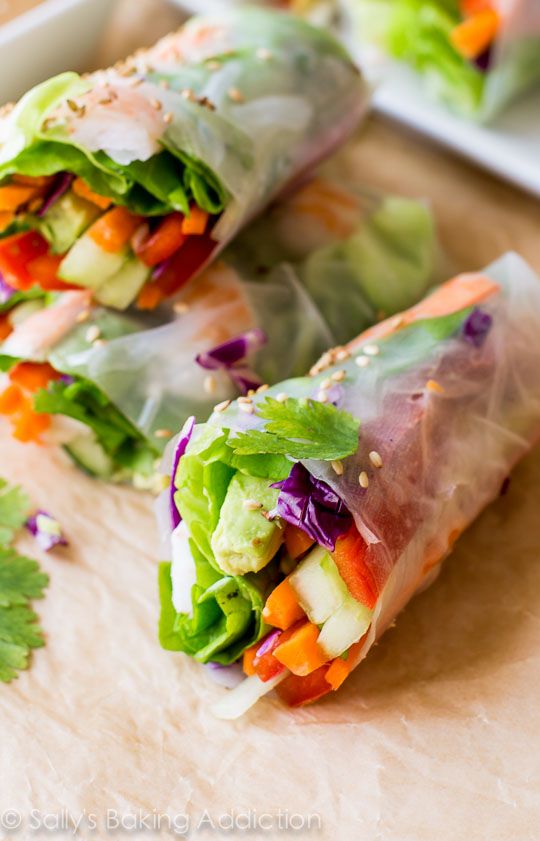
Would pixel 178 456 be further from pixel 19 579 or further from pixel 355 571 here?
pixel 19 579

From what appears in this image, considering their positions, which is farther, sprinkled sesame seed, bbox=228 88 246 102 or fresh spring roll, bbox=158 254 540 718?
sprinkled sesame seed, bbox=228 88 246 102

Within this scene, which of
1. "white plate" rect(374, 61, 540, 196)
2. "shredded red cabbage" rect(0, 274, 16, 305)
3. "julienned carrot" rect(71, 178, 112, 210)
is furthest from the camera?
"white plate" rect(374, 61, 540, 196)

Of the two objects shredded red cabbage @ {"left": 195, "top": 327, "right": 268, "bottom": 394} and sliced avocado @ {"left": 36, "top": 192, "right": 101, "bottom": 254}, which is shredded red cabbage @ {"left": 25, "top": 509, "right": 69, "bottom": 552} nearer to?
shredded red cabbage @ {"left": 195, "top": 327, "right": 268, "bottom": 394}

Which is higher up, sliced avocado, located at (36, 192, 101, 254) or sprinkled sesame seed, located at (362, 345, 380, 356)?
sliced avocado, located at (36, 192, 101, 254)

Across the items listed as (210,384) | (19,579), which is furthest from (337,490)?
(19,579)

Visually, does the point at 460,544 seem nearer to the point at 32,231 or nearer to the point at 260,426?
the point at 260,426

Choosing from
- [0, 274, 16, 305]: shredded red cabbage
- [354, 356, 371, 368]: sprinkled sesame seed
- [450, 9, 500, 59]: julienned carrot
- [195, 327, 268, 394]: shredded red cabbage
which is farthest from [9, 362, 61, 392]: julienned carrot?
[450, 9, 500, 59]: julienned carrot
